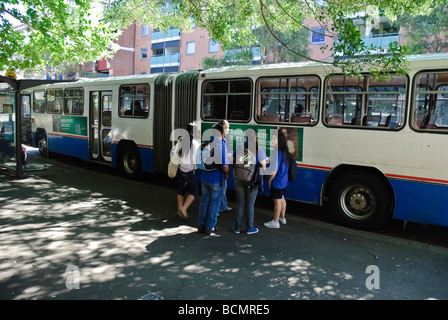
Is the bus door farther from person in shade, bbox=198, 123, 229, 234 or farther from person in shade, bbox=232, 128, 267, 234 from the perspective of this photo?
person in shade, bbox=232, 128, 267, 234

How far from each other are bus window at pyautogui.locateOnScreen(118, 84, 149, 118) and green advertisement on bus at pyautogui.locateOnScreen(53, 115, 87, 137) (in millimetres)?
2033

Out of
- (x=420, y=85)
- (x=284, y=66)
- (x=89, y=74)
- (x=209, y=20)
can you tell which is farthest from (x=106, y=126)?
(x=89, y=74)

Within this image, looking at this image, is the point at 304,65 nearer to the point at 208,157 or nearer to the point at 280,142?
the point at 280,142

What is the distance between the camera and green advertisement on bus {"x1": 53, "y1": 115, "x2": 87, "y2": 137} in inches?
493

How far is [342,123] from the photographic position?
22.6ft

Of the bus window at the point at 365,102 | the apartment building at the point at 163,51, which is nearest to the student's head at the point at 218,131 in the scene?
the bus window at the point at 365,102

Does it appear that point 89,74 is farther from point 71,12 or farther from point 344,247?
point 344,247

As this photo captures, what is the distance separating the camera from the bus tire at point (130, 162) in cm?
1079

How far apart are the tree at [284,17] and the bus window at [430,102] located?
42 cm

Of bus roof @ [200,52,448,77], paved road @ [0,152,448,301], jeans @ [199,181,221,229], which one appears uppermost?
bus roof @ [200,52,448,77]

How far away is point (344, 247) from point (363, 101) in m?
2.53

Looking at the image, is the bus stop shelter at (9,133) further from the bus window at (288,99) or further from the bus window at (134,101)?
the bus window at (288,99)

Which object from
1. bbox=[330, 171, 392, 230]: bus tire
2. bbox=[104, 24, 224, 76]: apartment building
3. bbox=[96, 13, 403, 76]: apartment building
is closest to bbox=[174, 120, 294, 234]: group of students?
bbox=[330, 171, 392, 230]: bus tire
